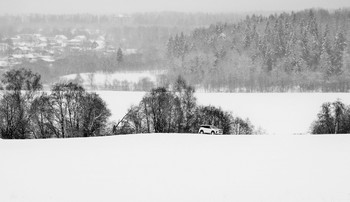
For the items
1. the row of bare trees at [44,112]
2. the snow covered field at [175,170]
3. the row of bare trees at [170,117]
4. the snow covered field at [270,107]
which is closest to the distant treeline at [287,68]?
the snow covered field at [270,107]

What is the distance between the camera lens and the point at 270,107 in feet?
378

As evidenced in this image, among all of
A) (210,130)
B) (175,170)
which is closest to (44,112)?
(210,130)

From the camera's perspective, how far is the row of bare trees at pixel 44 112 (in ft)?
199

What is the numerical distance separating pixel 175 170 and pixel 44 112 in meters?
36.5

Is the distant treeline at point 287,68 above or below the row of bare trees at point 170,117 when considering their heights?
above

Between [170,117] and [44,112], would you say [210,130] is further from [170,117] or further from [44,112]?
[44,112]

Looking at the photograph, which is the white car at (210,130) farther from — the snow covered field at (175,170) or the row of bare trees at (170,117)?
the row of bare trees at (170,117)

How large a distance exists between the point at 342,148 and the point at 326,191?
596 inches

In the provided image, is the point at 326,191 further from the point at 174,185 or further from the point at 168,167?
the point at 168,167

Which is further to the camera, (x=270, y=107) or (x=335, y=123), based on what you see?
(x=270, y=107)

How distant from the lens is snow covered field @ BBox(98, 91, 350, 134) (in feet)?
299

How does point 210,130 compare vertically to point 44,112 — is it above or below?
below

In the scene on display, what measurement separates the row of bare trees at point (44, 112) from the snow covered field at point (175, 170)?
1713cm

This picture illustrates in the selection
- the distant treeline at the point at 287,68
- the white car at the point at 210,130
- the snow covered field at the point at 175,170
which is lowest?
the snow covered field at the point at 175,170
